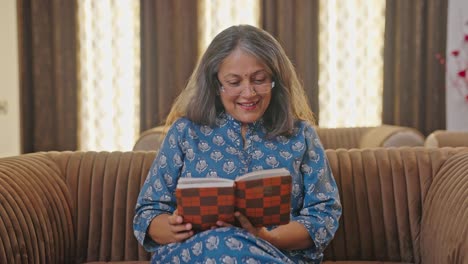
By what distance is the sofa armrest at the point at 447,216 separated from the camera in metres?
1.62

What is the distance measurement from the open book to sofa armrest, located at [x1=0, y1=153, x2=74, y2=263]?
0.52 meters

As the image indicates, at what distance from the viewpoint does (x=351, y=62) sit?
4.70 meters

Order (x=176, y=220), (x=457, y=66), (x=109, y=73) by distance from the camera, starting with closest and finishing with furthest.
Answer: (x=176, y=220)
(x=457, y=66)
(x=109, y=73)


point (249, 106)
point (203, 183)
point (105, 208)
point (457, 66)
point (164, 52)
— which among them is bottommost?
point (105, 208)

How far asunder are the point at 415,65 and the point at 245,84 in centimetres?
314

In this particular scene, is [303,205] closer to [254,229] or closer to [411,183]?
[254,229]

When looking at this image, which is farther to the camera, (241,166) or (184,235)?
(241,166)

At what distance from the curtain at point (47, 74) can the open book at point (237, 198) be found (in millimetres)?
3533

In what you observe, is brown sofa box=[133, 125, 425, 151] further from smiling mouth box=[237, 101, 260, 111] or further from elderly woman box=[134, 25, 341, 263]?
smiling mouth box=[237, 101, 260, 111]

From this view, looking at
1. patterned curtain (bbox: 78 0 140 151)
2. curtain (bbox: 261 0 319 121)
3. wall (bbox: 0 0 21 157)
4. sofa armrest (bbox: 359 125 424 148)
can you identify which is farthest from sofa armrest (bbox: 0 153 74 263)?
curtain (bbox: 261 0 319 121)

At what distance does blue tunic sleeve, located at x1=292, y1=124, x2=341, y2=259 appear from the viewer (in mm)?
1694

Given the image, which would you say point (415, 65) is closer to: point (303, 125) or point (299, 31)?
point (299, 31)

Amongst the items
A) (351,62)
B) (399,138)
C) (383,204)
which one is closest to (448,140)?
(399,138)

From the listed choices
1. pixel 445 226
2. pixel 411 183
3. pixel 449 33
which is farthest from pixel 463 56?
pixel 445 226
